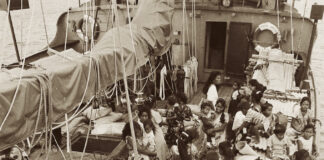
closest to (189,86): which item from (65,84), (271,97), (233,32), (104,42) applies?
(233,32)

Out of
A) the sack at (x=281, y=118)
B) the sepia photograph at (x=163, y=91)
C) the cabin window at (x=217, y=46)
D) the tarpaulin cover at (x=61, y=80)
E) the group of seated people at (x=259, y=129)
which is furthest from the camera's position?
the cabin window at (x=217, y=46)

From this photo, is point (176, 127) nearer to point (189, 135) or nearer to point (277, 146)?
point (189, 135)

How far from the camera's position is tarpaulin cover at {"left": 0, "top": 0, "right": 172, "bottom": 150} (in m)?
2.85

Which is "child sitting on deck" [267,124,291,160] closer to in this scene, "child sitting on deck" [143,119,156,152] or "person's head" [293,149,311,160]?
"person's head" [293,149,311,160]

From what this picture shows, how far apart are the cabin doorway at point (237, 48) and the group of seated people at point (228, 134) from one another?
3.32 meters

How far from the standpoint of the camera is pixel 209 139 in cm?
561

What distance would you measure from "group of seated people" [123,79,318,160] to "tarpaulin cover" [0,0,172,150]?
108 centimetres

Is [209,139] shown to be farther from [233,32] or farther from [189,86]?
[233,32]

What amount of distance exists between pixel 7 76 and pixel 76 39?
7422mm

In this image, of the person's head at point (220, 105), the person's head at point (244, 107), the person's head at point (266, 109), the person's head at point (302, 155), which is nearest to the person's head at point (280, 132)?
the person's head at point (302, 155)

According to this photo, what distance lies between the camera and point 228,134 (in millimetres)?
5867

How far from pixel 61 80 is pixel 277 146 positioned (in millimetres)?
3193

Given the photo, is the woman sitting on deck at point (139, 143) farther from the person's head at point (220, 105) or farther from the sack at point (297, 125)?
the sack at point (297, 125)

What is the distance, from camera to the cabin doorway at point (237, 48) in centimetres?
924
